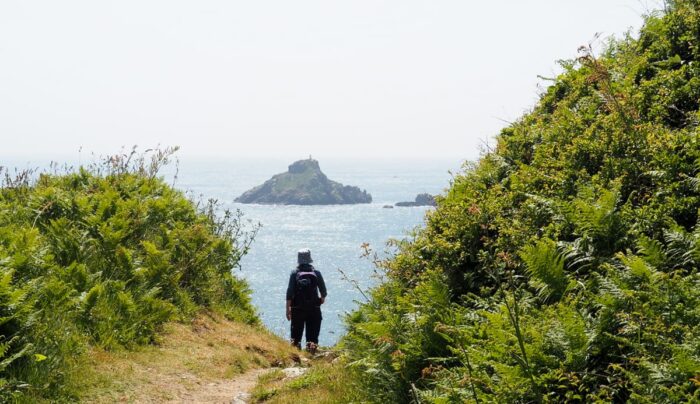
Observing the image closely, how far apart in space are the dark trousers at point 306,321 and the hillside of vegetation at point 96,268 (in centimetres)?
171

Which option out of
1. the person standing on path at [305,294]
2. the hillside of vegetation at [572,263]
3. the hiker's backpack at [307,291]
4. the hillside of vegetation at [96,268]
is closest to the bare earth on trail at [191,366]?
the hillside of vegetation at [96,268]

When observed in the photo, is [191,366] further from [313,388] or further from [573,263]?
[573,263]

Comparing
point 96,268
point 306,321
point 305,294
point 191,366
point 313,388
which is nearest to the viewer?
point 313,388

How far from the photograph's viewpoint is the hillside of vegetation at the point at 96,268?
7930mm

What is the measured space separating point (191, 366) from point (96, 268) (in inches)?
111

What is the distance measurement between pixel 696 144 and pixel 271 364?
915cm

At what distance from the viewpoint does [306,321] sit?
47.8 feet

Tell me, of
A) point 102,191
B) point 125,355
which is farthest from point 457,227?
point 102,191

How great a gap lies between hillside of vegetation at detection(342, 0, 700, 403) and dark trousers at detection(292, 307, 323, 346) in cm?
361

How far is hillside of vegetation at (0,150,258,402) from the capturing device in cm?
793

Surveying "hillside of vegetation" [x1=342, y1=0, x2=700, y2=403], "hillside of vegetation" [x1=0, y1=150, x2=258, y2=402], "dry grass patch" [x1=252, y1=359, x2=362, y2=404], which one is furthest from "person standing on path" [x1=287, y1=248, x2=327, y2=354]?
"dry grass patch" [x1=252, y1=359, x2=362, y2=404]

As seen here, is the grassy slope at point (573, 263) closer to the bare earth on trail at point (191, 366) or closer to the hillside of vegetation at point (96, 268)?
the bare earth on trail at point (191, 366)

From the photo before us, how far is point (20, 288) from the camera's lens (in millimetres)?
8594

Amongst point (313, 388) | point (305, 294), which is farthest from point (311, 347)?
point (313, 388)
